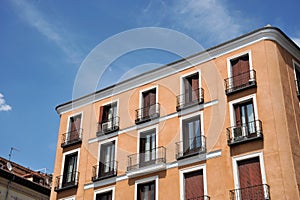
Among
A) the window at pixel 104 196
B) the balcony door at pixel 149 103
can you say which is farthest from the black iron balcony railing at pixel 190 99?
the window at pixel 104 196

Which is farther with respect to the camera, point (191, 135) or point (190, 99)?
point (190, 99)

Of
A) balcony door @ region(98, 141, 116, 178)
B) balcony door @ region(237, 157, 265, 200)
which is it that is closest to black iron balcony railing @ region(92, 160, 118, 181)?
balcony door @ region(98, 141, 116, 178)

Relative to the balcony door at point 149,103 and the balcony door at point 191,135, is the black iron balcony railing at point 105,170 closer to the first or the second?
the balcony door at point 149,103

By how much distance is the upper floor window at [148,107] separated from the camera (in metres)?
32.3

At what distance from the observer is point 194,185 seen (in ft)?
91.4

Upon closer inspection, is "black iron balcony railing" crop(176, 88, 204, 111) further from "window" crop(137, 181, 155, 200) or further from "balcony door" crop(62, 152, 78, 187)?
"balcony door" crop(62, 152, 78, 187)

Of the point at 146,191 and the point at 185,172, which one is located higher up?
the point at 185,172

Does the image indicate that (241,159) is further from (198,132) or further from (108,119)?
(108,119)

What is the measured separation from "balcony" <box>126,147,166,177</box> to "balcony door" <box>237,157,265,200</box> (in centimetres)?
562

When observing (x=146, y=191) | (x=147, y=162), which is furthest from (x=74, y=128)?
(x=146, y=191)

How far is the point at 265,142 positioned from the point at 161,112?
852 cm

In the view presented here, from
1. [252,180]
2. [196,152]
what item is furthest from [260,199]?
[196,152]

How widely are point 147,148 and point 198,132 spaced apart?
4137mm

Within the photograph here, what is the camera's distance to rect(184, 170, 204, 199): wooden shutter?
27.4m
